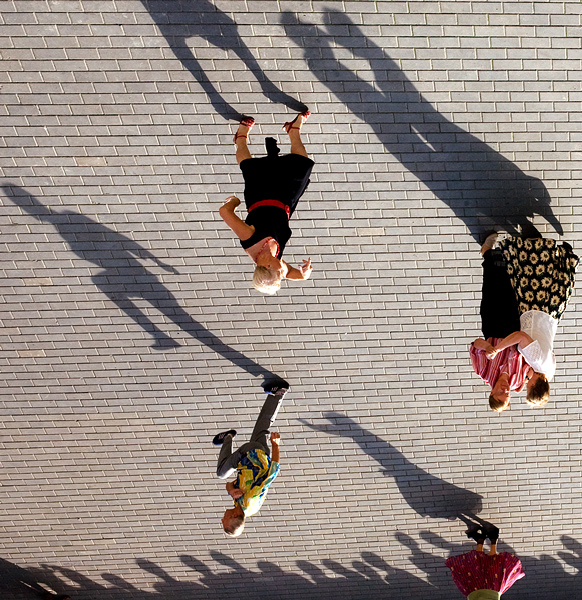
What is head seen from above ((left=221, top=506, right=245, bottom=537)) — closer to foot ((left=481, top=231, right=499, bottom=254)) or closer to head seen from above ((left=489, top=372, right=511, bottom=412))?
head seen from above ((left=489, top=372, right=511, bottom=412))

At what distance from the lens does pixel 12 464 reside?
5.61 meters

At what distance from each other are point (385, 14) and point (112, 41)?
7.23ft

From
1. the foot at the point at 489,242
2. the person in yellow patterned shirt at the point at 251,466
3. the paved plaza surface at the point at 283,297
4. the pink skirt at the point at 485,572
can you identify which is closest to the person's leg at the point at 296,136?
the paved plaza surface at the point at 283,297

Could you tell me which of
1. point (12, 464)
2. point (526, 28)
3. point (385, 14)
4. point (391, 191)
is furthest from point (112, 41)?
point (12, 464)

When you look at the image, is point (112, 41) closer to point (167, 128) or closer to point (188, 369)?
point (167, 128)

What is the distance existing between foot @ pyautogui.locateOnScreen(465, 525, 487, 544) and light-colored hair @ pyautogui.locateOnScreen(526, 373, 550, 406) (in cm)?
251

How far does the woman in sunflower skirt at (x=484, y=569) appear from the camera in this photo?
5.48 meters

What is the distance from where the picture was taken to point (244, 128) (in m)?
4.43

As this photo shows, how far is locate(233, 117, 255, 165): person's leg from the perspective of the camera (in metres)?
4.37

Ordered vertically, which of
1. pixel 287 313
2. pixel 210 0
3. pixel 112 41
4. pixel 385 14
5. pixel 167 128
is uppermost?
pixel 385 14

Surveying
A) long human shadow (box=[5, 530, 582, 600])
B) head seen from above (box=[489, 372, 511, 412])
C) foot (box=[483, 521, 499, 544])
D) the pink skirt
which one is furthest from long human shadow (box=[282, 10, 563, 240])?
long human shadow (box=[5, 530, 582, 600])

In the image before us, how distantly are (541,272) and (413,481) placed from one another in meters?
2.61

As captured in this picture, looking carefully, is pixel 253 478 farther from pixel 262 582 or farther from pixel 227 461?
pixel 262 582

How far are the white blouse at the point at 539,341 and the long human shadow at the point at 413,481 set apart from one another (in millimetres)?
1973
